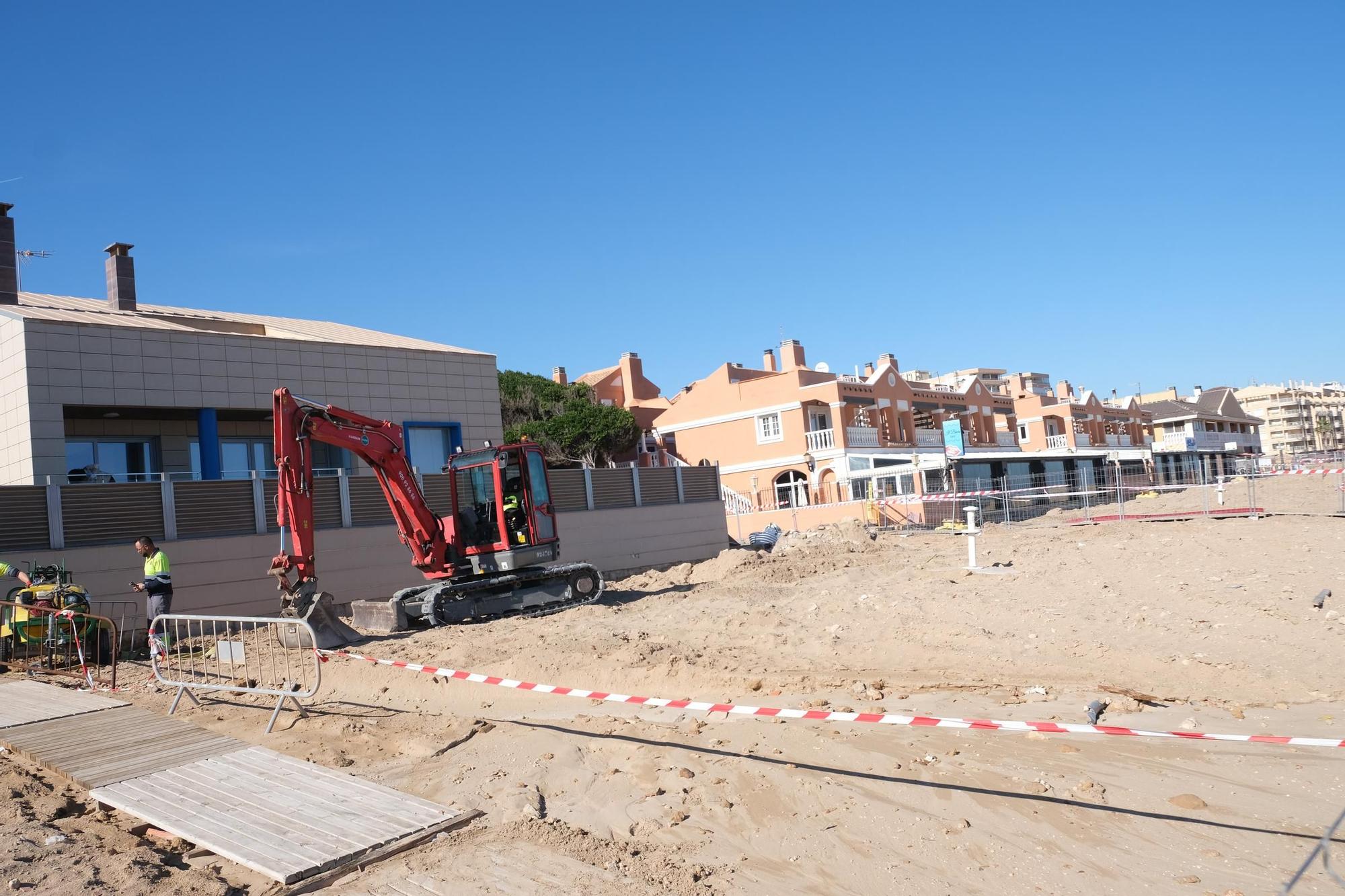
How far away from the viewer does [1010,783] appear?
21.1ft

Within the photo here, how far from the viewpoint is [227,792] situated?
6.63m

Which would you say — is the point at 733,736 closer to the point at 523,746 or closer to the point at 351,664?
the point at 523,746

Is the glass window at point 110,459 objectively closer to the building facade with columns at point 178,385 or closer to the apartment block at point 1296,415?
the building facade with columns at point 178,385

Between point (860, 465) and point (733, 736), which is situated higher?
point (860, 465)

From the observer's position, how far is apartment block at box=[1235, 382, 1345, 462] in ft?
438

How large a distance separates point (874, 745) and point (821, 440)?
112 feet

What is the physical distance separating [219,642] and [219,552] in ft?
22.2

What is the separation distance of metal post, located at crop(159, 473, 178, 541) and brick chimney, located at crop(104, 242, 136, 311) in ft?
27.9

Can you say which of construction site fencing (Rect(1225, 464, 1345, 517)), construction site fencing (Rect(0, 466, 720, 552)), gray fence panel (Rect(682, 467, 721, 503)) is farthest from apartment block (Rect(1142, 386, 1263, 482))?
construction site fencing (Rect(0, 466, 720, 552))

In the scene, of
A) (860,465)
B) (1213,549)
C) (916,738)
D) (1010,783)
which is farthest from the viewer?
(860,465)

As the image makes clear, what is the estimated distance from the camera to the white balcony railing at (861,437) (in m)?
40.8

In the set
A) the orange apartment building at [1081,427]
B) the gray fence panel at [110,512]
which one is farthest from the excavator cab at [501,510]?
the orange apartment building at [1081,427]

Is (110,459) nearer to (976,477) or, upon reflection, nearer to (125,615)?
(125,615)

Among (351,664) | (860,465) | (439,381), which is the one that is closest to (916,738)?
(351,664)
